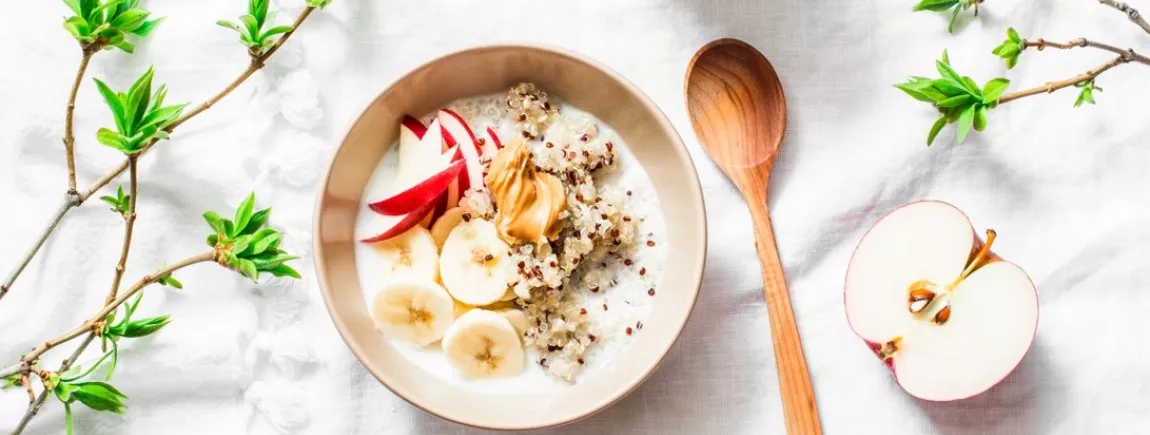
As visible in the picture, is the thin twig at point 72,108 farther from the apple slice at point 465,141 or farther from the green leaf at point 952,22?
the green leaf at point 952,22

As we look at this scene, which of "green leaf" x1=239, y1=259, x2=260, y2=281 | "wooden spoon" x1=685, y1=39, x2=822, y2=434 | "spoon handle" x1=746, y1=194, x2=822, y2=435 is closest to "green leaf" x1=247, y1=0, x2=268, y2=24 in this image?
"green leaf" x1=239, y1=259, x2=260, y2=281

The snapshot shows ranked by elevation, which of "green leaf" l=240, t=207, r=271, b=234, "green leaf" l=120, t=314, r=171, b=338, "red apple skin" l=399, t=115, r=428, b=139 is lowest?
"green leaf" l=120, t=314, r=171, b=338

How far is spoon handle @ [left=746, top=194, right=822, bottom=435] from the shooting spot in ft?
3.79

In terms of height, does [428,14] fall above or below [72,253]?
above

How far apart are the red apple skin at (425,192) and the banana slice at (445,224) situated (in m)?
0.03

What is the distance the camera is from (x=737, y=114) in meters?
1.21

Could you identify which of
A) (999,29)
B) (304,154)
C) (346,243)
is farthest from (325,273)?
(999,29)

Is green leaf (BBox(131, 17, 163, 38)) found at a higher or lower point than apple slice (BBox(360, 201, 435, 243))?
higher

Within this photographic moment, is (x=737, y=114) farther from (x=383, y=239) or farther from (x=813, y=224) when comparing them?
(x=383, y=239)

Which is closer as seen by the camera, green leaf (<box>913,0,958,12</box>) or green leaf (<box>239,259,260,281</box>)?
green leaf (<box>239,259,260,281</box>)

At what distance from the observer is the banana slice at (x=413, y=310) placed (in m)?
1.11

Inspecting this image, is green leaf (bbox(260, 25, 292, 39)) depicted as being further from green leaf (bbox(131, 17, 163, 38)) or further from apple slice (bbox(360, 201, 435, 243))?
apple slice (bbox(360, 201, 435, 243))

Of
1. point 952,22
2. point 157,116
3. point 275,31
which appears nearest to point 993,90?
point 952,22

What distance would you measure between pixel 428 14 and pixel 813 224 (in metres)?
0.58
